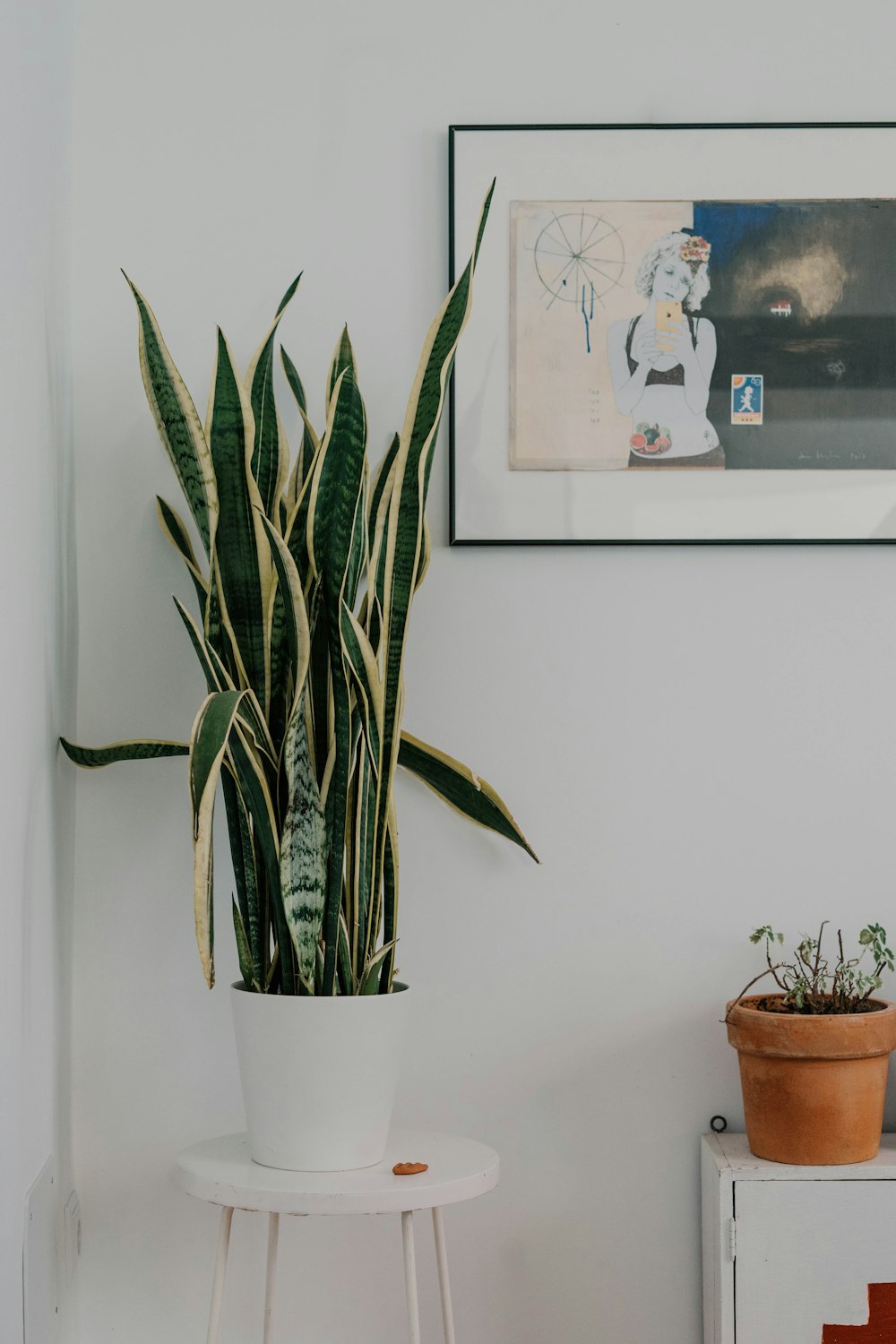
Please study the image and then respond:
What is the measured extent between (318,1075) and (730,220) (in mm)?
1161

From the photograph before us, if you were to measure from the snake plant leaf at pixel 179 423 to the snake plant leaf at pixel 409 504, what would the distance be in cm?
20

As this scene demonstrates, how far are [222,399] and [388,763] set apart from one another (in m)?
0.45

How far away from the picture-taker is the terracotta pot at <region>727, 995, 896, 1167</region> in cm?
130

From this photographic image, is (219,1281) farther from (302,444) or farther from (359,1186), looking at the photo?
(302,444)

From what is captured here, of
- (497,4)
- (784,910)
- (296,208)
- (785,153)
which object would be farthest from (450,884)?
(497,4)

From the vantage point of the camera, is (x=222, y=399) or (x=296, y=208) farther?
(x=296, y=208)

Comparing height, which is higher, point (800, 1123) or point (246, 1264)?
point (800, 1123)

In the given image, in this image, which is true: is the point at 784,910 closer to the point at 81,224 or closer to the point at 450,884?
the point at 450,884

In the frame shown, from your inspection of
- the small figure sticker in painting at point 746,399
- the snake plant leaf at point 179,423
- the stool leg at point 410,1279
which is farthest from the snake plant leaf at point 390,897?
the small figure sticker in painting at point 746,399

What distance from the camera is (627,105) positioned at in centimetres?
155

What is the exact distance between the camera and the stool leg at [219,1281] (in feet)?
3.94

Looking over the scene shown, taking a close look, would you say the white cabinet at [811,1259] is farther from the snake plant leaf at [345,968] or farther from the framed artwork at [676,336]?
the framed artwork at [676,336]

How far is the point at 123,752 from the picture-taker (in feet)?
4.46

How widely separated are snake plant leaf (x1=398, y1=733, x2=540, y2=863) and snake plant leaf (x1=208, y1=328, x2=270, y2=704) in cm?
20
